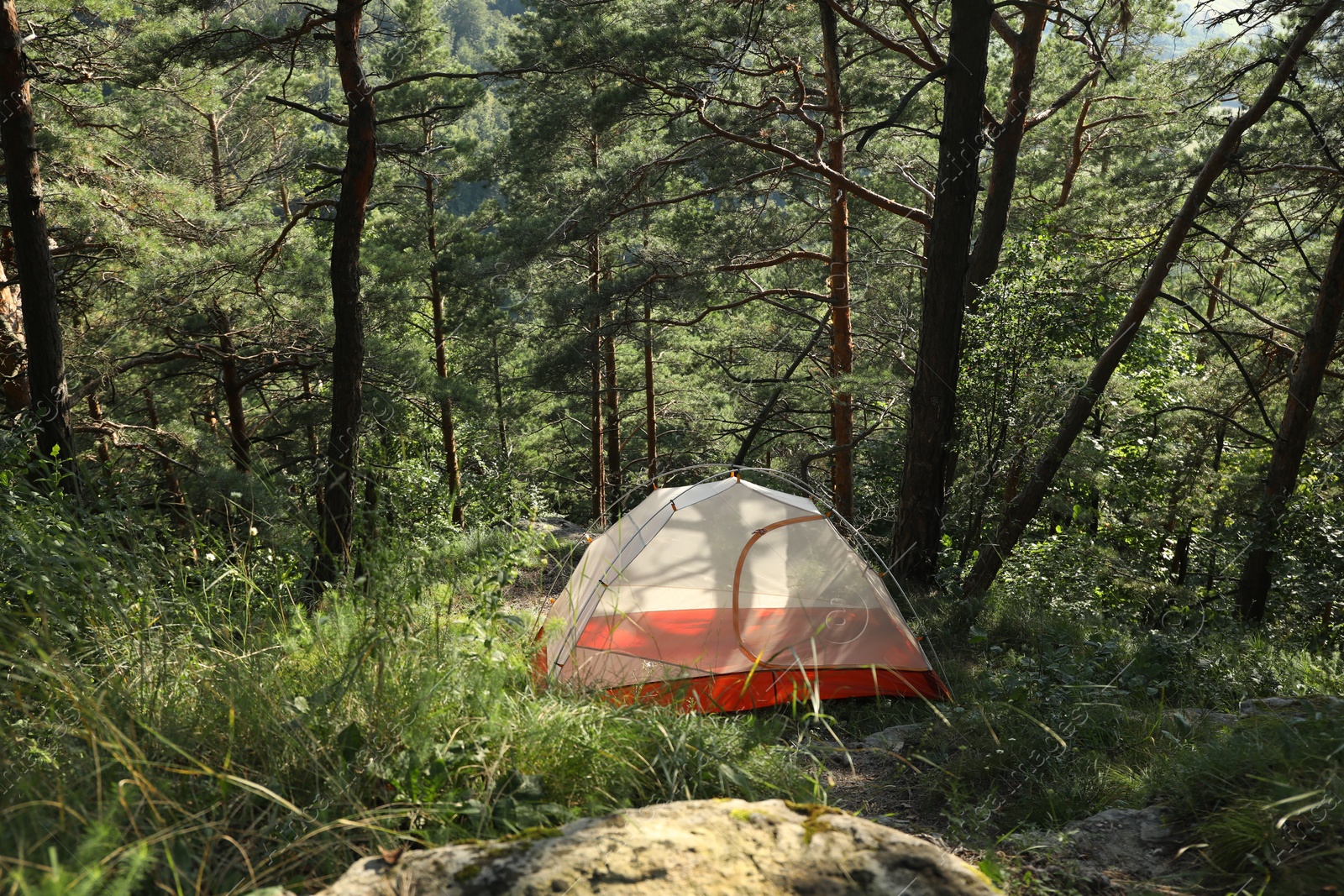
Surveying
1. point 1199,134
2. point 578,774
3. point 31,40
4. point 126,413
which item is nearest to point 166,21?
point 31,40

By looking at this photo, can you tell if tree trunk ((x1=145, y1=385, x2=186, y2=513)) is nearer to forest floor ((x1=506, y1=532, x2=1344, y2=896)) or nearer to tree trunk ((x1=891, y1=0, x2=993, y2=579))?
tree trunk ((x1=891, y1=0, x2=993, y2=579))

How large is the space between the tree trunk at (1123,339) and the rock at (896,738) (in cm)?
258

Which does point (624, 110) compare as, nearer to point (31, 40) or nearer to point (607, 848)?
point (31, 40)

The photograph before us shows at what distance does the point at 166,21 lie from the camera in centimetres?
960

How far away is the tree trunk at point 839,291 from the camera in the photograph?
861 centimetres

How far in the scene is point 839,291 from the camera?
8.94 m

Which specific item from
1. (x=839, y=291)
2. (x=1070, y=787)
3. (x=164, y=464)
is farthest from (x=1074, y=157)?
(x=164, y=464)

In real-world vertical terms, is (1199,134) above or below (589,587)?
above

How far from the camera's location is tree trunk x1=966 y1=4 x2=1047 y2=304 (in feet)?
23.7

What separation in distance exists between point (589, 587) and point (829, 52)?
6.74m

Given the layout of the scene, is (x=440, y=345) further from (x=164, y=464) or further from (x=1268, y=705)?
(x=1268, y=705)

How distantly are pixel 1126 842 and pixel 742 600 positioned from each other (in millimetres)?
2447

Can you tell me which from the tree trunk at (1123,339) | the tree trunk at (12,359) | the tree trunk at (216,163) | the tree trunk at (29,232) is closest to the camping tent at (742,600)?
the tree trunk at (1123,339)

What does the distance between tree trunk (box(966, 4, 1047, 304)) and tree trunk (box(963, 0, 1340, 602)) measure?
1.20 m
